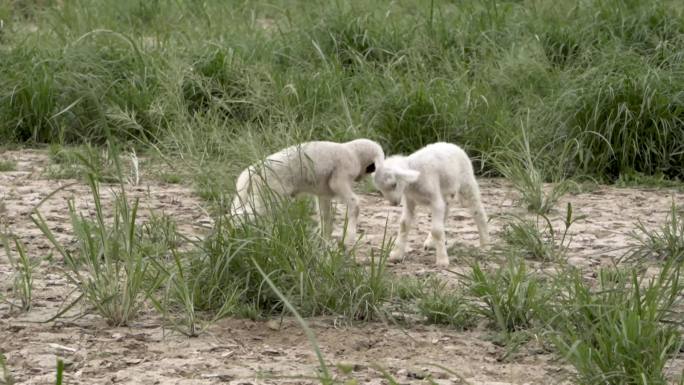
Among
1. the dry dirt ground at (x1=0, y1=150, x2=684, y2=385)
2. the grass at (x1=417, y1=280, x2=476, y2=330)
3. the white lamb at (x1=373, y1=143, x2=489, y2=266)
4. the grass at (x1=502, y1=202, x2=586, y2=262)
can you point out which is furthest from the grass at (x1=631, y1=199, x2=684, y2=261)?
the grass at (x1=417, y1=280, x2=476, y2=330)

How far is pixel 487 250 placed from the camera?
6.50 metres

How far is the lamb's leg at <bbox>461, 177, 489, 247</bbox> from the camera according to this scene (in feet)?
22.0

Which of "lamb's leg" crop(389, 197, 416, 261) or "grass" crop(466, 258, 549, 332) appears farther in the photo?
"lamb's leg" crop(389, 197, 416, 261)

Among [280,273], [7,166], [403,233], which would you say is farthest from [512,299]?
[7,166]

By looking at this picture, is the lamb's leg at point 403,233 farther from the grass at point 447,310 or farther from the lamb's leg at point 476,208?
the grass at point 447,310

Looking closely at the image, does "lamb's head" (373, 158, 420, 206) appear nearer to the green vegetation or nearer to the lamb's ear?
the lamb's ear

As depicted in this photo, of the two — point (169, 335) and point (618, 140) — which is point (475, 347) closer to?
point (169, 335)

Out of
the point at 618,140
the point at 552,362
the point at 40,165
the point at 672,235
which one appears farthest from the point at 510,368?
the point at 40,165

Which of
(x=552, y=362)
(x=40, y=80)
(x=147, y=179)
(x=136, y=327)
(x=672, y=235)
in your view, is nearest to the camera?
(x=552, y=362)

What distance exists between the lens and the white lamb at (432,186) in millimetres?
6207

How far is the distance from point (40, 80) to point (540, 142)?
368 cm

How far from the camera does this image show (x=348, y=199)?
655 centimetres

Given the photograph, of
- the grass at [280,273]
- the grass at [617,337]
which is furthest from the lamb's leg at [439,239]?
the grass at [617,337]

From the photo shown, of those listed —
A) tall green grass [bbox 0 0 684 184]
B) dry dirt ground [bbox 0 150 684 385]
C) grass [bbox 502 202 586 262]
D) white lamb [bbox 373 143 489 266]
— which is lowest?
dry dirt ground [bbox 0 150 684 385]
